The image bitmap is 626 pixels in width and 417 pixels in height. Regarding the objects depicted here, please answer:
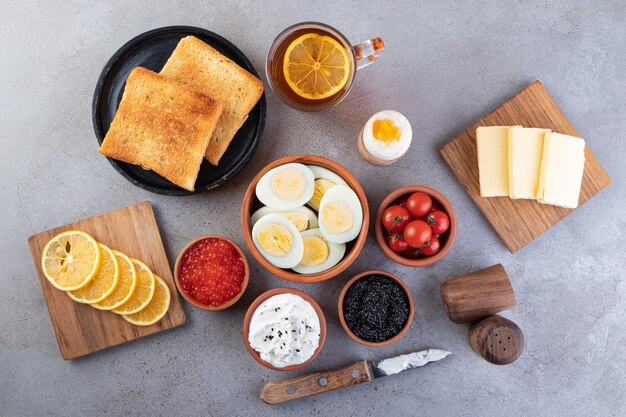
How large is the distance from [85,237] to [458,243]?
1398 millimetres

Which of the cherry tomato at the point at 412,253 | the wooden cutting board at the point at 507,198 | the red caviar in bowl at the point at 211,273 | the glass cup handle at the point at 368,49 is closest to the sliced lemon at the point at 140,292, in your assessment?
the red caviar in bowl at the point at 211,273

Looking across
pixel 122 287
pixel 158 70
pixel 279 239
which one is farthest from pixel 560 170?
pixel 122 287

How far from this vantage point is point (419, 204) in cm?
178

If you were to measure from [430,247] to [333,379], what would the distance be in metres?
0.59

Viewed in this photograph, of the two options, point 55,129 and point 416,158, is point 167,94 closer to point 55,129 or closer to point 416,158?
point 55,129

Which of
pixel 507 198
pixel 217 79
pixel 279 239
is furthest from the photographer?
pixel 507 198

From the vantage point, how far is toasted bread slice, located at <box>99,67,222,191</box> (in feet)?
5.79

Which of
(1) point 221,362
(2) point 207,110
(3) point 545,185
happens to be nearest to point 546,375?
(3) point 545,185

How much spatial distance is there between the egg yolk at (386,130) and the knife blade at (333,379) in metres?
0.81

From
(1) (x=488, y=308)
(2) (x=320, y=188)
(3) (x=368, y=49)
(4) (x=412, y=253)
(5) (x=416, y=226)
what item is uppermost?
(3) (x=368, y=49)

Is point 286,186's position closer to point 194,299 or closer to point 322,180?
point 322,180

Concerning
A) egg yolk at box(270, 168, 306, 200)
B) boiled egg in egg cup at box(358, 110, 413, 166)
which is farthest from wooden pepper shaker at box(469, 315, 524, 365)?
egg yolk at box(270, 168, 306, 200)

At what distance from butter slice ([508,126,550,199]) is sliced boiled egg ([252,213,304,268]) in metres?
0.82

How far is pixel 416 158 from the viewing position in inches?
79.0
